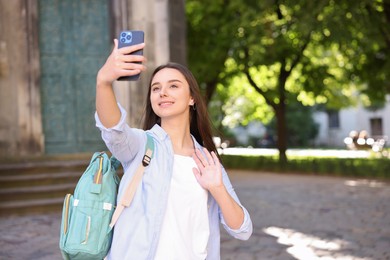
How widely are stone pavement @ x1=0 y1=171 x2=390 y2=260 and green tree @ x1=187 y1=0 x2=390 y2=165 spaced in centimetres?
517

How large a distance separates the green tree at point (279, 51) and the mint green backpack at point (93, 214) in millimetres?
12807

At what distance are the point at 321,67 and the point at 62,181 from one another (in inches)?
552

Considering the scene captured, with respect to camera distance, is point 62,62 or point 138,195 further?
point 62,62

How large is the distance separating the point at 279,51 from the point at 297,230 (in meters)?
12.4

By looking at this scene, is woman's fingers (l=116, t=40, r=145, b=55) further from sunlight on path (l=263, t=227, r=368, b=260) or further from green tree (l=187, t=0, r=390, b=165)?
green tree (l=187, t=0, r=390, b=165)

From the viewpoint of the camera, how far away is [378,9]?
49.8ft

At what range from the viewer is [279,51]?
19.4 m

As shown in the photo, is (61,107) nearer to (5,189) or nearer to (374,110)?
(5,189)

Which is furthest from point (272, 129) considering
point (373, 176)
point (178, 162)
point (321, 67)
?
point (178, 162)

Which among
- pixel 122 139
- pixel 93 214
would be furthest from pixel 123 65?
pixel 93 214

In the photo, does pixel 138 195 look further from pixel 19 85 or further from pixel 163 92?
pixel 19 85

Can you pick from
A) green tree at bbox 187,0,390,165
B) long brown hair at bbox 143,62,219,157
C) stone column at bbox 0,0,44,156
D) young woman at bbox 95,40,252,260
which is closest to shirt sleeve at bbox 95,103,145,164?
young woman at bbox 95,40,252,260

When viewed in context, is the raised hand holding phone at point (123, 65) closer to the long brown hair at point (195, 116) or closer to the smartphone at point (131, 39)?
the smartphone at point (131, 39)

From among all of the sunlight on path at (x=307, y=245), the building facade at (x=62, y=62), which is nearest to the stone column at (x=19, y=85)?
the building facade at (x=62, y=62)
